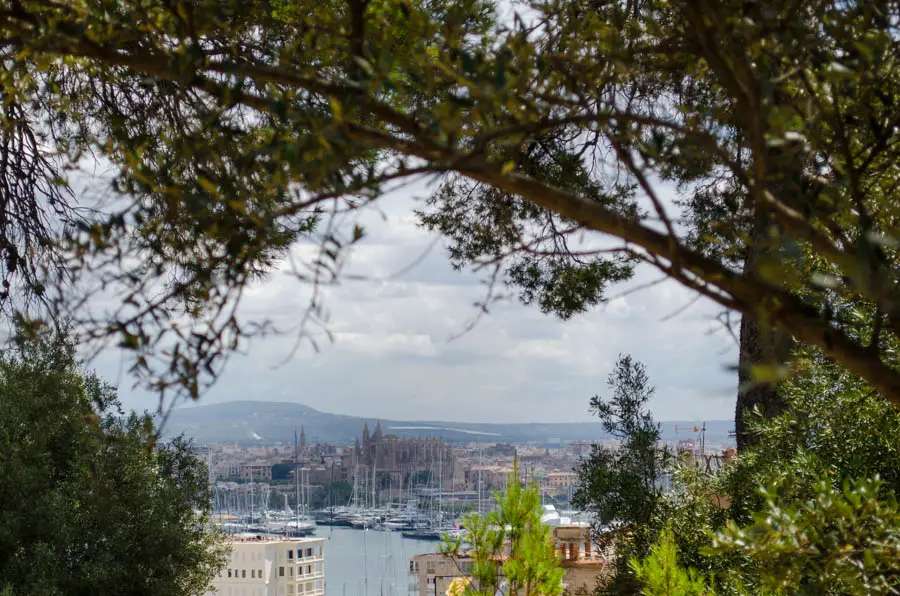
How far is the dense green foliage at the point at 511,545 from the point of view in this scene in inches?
142

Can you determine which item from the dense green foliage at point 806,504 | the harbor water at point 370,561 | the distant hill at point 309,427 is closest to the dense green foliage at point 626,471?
the dense green foliage at point 806,504

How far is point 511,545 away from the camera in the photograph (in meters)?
3.82

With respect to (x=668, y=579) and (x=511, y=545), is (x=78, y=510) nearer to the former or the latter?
(x=511, y=545)

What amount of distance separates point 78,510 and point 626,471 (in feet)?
13.6

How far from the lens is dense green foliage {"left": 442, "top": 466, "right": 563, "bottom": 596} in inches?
142

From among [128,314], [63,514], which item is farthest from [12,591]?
[128,314]

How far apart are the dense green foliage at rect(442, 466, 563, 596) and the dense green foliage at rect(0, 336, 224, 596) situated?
129 inches

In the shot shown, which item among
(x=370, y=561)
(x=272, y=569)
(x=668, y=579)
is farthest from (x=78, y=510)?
(x=370, y=561)

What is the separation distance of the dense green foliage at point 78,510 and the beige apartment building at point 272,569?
1724 millimetres

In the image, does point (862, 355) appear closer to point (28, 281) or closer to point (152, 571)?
point (28, 281)

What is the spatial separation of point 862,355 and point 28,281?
3039 millimetres

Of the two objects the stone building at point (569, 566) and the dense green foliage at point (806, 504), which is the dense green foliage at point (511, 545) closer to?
the dense green foliage at point (806, 504)

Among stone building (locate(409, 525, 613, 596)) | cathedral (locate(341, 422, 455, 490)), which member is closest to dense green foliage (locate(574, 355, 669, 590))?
stone building (locate(409, 525, 613, 596))

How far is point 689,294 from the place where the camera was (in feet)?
4.33
